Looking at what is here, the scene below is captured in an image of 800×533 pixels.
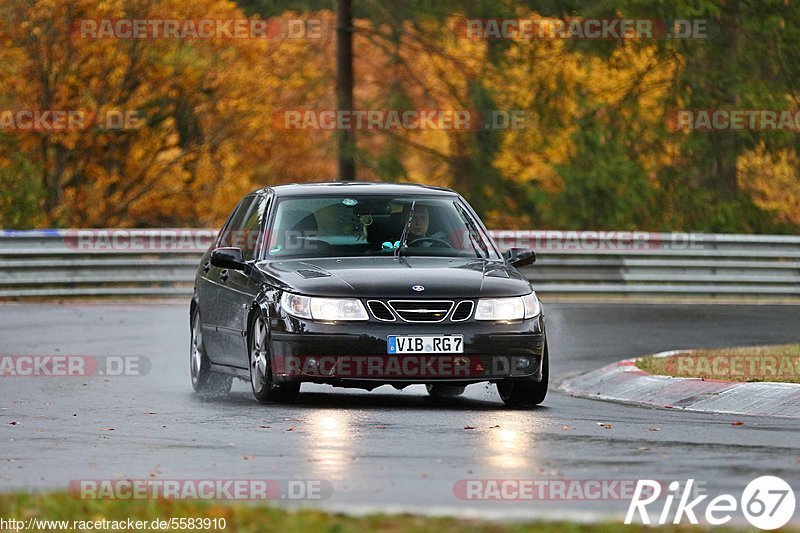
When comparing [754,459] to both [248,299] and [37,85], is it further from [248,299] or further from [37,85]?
[37,85]

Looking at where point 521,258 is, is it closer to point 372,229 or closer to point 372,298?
point 372,229

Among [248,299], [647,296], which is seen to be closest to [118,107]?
[647,296]

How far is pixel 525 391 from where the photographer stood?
45.0 ft

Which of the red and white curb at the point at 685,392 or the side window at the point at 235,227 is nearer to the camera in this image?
the red and white curb at the point at 685,392

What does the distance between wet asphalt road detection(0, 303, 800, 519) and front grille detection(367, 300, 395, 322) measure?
0.64 meters

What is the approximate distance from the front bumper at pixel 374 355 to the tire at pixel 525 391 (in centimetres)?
47

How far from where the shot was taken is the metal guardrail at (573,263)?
28.1 meters

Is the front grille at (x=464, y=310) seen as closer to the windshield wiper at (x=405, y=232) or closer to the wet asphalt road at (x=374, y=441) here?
the wet asphalt road at (x=374, y=441)

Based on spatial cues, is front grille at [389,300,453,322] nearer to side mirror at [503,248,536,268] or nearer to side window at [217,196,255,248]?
side mirror at [503,248,536,268]

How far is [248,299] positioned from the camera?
13.9m

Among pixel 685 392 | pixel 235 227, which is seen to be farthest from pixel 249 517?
pixel 235 227

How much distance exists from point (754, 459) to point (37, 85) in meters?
29.7

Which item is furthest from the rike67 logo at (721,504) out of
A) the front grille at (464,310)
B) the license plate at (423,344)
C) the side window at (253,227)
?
the side window at (253,227)

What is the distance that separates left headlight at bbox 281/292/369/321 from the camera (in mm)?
12953
